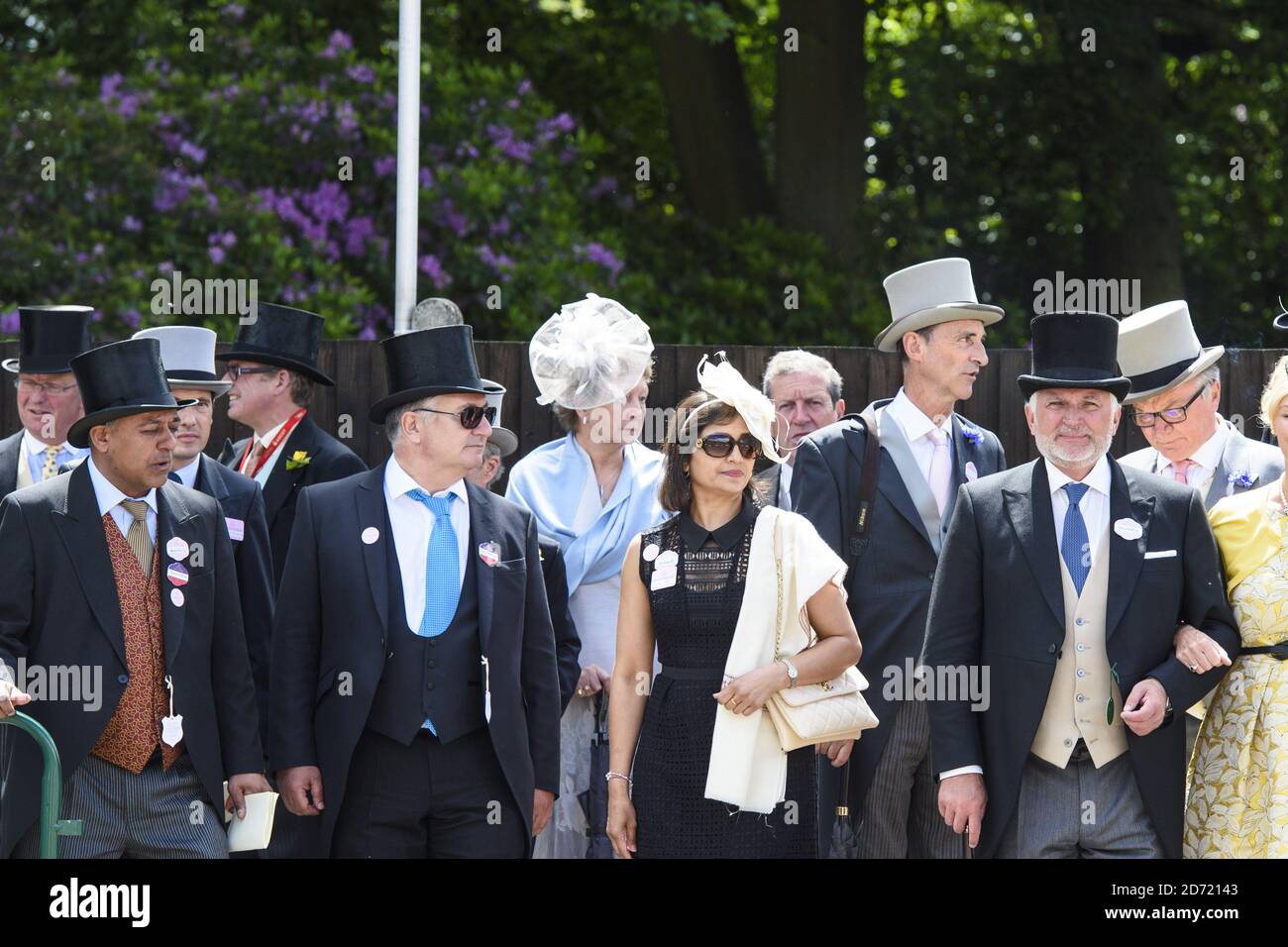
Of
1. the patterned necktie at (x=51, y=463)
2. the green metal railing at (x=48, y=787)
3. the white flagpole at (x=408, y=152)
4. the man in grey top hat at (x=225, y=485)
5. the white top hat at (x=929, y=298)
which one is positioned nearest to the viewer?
the green metal railing at (x=48, y=787)

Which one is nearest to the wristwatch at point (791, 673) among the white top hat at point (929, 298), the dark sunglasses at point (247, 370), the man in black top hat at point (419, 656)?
the man in black top hat at point (419, 656)

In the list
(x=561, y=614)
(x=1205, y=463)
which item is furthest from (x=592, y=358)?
(x=1205, y=463)

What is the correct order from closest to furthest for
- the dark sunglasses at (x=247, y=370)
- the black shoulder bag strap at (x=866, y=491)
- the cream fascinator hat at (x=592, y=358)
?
the black shoulder bag strap at (x=866, y=491) < the cream fascinator hat at (x=592, y=358) < the dark sunglasses at (x=247, y=370)

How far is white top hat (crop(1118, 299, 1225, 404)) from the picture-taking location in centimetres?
607

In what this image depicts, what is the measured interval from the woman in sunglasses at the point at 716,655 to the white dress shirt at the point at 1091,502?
645 mm

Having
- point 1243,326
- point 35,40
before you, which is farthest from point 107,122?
point 1243,326

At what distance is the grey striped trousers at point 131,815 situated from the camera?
4621 mm

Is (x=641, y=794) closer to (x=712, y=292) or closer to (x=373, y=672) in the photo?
(x=373, y=672)

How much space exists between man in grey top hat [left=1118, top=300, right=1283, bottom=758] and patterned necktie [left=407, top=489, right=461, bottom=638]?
256 cm

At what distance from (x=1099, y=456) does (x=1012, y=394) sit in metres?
3.25

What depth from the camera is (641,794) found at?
4.93 metres

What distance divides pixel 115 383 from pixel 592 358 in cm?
189

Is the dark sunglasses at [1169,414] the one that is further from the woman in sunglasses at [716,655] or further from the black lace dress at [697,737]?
the black lace dress at [697,737]

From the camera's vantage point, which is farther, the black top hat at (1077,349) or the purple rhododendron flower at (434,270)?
the purple rhododendron flower at (434,270)
